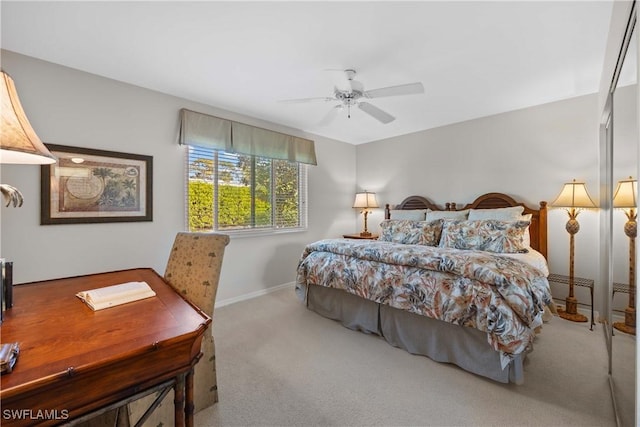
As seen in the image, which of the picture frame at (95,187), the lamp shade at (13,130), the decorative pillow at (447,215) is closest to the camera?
the lamp shade at (13,130)

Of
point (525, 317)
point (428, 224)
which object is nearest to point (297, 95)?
point (428, 224)

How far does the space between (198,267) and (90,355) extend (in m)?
1.03

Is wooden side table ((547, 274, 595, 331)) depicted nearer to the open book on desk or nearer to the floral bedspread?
the floral bedspread

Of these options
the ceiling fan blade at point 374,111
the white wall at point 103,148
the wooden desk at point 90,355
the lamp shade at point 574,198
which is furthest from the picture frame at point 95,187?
the lamp shade at point 574,198

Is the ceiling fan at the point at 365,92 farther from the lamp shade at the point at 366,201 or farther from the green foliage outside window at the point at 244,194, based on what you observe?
the lamp shade at the point at 366,201

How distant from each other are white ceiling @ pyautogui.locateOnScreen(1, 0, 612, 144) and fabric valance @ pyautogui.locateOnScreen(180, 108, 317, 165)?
0.30 meters

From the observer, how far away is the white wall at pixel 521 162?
10.4 ft

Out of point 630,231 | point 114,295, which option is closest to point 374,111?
point 630,231

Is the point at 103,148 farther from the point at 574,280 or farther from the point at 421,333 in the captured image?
the point at 574,280

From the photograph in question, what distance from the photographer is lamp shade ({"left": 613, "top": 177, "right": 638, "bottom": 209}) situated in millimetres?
1312

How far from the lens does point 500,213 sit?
3.37 metres

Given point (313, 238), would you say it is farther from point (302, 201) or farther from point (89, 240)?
point (89, 240)

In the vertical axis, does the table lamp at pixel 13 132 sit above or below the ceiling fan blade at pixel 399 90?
below

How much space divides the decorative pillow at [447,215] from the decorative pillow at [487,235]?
0.42m
